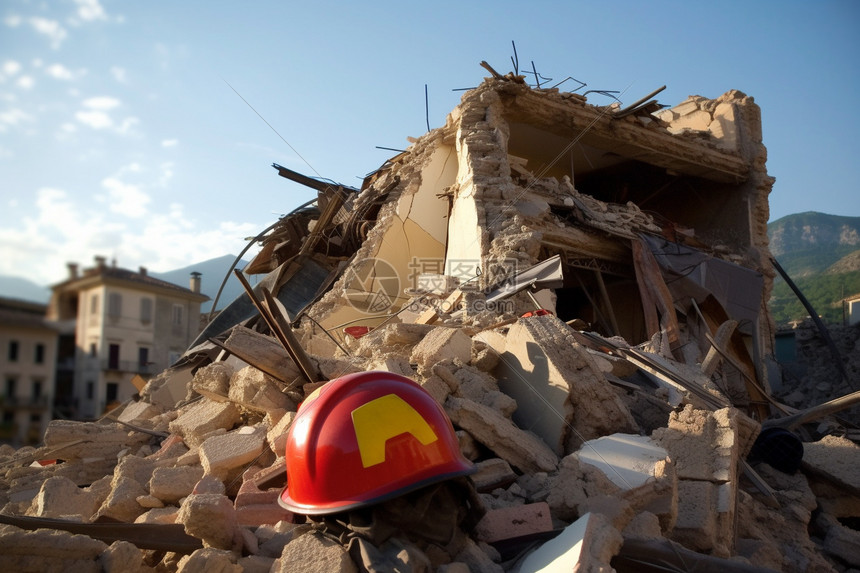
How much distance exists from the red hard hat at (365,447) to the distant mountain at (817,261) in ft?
42.5

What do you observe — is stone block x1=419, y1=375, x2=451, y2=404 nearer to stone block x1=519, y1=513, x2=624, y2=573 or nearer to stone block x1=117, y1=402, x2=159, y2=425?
stone block x1=519, y1=513, x2=624, y2=573

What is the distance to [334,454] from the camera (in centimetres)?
265

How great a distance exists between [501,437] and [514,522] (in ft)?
2.46

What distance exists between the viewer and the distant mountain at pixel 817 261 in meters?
20.3

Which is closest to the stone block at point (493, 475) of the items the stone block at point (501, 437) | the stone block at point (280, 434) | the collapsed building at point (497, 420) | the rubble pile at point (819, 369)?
the collapsed building at point (497, 420)

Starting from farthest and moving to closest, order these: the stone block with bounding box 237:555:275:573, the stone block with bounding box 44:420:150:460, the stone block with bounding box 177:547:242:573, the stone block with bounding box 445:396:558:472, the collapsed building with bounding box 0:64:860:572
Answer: the stone block with bounding box 44:420:150:460 → the stone block with bounding box 445:396:558:472 → the collapsed building with bounding box 0:64:860:572 → the stone block with bounding box 237:555:275:573 → the stone block with bounding box 177:547:242:573

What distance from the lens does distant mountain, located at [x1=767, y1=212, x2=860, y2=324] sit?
Result: 20312mm

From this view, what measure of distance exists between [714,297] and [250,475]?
325 inches

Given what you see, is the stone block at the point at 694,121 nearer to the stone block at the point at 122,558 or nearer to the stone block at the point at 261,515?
the stone block at the point at 261,515

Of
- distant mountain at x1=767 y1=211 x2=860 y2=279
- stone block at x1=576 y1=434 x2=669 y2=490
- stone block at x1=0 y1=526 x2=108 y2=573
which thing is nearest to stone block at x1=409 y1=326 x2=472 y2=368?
stone block at x1=576 y1=434 x2=669 y2=490

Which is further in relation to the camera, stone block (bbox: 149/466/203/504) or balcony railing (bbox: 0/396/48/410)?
stone block (bbox: 149/466/203/504)

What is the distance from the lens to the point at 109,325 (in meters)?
1.22

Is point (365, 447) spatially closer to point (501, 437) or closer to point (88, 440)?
point (501, 437)

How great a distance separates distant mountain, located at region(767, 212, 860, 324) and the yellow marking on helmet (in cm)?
1298
